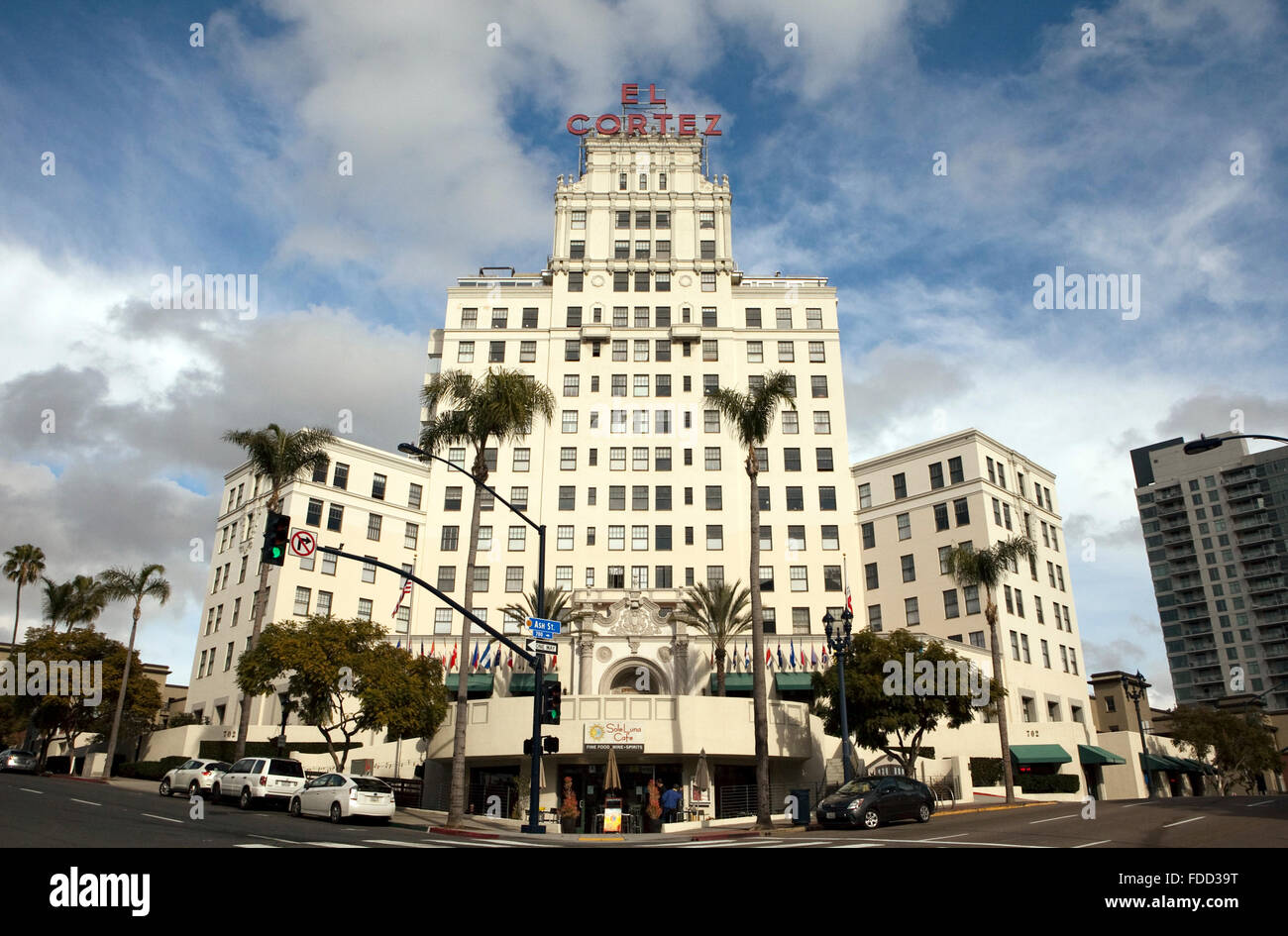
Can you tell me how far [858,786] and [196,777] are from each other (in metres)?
26.0

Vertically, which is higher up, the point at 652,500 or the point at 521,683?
the point at 652,500

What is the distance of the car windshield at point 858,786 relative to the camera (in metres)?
28.7

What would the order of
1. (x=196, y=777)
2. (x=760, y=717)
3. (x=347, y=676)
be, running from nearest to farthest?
(x=760, y=717) < (x=196, y=777) < (x=347, y=676)

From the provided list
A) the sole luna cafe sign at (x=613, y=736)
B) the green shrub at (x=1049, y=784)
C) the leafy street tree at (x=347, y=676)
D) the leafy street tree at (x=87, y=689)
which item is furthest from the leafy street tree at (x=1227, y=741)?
the leafy street tree at (x=87, y=689)

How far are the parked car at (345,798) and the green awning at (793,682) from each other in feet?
98.7

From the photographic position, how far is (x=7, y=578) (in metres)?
70.8

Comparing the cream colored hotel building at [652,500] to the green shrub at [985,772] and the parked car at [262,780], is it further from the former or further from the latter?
the parked car at [262,780]

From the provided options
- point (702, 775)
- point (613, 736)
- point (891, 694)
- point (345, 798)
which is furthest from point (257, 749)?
point (891, 694)

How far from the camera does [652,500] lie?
66500 mm

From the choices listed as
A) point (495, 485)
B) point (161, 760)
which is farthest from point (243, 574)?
point (495, 485)

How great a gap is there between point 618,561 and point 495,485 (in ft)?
37.5

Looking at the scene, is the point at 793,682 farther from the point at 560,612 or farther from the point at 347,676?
the point at 347,676
